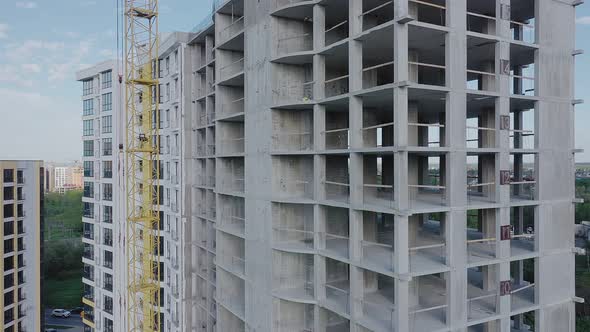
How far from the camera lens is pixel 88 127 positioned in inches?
1837

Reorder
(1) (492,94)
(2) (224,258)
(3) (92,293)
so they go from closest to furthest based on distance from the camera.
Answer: (1) (492,94)
(2) (224,258)
(3) (92,293)

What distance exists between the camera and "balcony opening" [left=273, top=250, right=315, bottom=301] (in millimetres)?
19766

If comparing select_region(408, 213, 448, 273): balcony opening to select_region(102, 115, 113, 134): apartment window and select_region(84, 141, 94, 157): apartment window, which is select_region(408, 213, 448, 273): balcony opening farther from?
select_region(84, 141, 94, 157): apartment window

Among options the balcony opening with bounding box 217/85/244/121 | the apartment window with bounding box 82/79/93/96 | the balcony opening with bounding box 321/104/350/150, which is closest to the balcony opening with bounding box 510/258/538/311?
the balcony opening with bounding box 321/104/350/150

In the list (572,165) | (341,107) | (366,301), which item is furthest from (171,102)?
(572,165)

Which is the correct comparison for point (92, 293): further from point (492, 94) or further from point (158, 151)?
point (492, 94)

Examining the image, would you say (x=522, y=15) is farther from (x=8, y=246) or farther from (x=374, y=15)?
(x=8, y=246)

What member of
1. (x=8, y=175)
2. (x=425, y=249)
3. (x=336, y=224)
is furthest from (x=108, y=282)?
(x=425, y=249)

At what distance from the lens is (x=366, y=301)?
653 inches

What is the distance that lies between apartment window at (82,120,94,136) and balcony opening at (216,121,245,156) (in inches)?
1077

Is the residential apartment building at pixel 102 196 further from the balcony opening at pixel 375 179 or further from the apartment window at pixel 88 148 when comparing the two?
the balcony opening at pixel 375 179

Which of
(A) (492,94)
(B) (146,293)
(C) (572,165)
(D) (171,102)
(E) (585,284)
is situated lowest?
(E) (585,284)

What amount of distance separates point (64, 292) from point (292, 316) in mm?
74279

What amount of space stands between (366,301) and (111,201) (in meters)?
34.7
